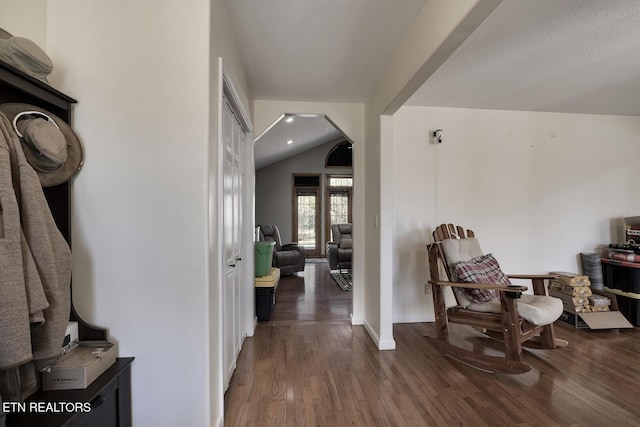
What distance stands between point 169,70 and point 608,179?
4.75 meters

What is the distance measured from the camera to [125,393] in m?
1.24

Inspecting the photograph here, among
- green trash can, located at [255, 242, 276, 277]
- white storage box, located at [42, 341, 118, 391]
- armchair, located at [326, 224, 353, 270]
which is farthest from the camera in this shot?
armchair, located at [326, 224, 353, 270]

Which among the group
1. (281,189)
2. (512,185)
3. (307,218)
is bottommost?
(307,218)

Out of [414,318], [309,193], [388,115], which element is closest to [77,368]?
[388,115]

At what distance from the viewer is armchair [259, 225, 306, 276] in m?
5.64

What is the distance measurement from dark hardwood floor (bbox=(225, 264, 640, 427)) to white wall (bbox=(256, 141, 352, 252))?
17.1 ft

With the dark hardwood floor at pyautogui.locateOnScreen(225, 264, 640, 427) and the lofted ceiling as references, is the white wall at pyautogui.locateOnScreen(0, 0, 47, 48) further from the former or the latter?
the dark hardwood floor at pyautogui.locateOnScreen(225, 264, 640, 427)

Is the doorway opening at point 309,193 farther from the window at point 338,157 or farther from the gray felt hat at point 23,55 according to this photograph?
the gray felt hat at point 23,55

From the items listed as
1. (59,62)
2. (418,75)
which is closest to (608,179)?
(418,75)

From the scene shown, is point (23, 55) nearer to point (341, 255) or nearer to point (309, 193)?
point (341, 255)

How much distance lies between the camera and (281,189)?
811 centimetres

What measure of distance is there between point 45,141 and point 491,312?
9.47ft

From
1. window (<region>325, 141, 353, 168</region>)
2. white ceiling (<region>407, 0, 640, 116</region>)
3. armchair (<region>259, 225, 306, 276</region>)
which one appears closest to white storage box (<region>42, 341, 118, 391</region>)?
white ceiling (<region>407, 0, 640, 116</region>)

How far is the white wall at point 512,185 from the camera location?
129 inches
